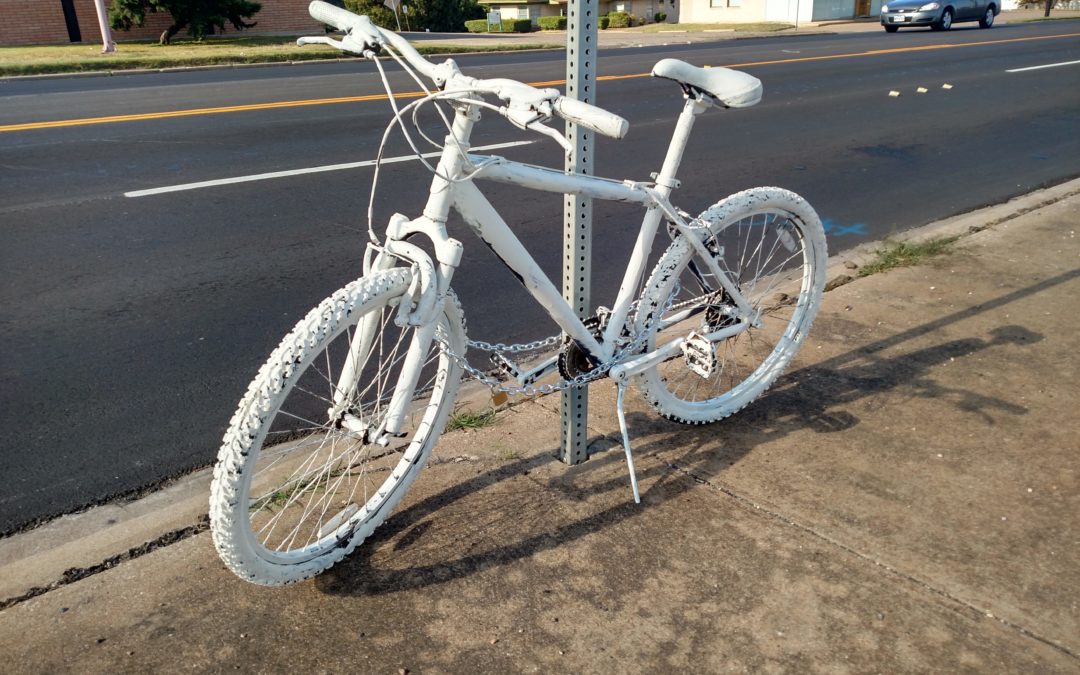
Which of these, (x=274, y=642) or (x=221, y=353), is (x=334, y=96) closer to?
(x=221, y=353)

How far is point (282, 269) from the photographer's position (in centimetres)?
550

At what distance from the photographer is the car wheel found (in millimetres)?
28250

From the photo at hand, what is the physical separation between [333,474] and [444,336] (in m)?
0.78

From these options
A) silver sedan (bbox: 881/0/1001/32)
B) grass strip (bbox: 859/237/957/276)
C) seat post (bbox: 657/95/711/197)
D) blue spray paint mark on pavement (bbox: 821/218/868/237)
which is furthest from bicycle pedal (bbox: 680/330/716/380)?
silver sedan (bbox: 881/0/1001/32)

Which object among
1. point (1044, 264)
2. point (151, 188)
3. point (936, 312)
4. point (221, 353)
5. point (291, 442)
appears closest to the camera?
point (291, 442)

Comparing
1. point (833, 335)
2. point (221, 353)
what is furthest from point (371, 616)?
point (833, 335)

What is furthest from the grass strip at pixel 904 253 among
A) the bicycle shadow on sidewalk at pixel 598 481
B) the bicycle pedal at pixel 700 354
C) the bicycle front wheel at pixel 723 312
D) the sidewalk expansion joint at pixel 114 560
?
the sidewalk expansion joint at pixel 114 560

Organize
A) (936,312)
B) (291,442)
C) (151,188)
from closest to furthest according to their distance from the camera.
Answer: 1. (291,442)
2. (936,312)
3. (151,188)

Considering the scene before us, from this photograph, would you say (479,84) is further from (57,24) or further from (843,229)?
(57,24)

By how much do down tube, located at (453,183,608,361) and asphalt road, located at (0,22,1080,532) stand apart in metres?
1.59

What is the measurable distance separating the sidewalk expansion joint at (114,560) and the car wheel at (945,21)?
101 ft

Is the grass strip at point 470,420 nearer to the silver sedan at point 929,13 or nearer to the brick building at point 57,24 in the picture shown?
the silver sedan at point 929,13

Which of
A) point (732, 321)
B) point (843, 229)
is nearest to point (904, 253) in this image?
point (843, 229)

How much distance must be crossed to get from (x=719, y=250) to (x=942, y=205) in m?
4.79
